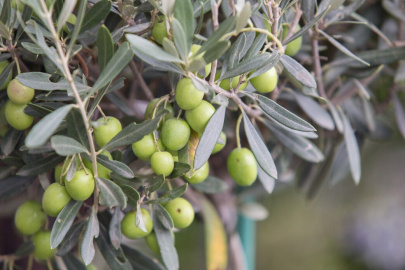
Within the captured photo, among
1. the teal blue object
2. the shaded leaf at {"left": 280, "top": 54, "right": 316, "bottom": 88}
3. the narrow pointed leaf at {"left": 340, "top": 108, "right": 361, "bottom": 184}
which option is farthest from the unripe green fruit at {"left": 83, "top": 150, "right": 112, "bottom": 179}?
the teal blue object

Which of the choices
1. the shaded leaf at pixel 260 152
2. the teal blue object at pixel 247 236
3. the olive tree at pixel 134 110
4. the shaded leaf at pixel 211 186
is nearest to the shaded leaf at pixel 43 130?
the olive tree at pixel 134 110

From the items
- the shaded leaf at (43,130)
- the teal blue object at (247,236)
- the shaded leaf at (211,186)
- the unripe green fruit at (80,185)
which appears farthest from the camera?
the teal blue object at (247,236)

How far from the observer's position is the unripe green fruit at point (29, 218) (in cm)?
51

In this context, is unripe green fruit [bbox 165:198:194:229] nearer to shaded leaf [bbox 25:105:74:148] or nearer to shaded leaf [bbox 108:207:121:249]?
shaded leaf [bbox 108:207:121:249]

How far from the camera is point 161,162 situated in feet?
1.38

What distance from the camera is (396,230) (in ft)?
4.83

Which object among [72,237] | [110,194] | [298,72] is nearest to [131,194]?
[110,194]

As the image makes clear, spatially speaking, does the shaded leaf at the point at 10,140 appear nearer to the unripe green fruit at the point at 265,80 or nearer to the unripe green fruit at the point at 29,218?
the unripe green fruit at the point at 29,218

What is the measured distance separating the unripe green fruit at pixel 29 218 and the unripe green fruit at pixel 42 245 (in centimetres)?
2

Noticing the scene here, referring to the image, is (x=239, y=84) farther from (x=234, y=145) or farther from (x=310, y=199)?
(x=310, y=199)

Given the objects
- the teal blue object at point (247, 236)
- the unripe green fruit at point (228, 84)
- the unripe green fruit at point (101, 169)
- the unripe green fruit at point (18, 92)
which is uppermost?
the unripe green fruit at point (228, 84)

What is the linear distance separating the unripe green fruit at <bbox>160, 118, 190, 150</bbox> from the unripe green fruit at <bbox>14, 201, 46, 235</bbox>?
0.75ft

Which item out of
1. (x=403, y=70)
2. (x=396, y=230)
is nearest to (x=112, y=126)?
(x=403, y=70)

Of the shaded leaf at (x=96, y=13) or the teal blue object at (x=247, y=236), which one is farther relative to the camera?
the teal blue object at (x=247, y=236)
